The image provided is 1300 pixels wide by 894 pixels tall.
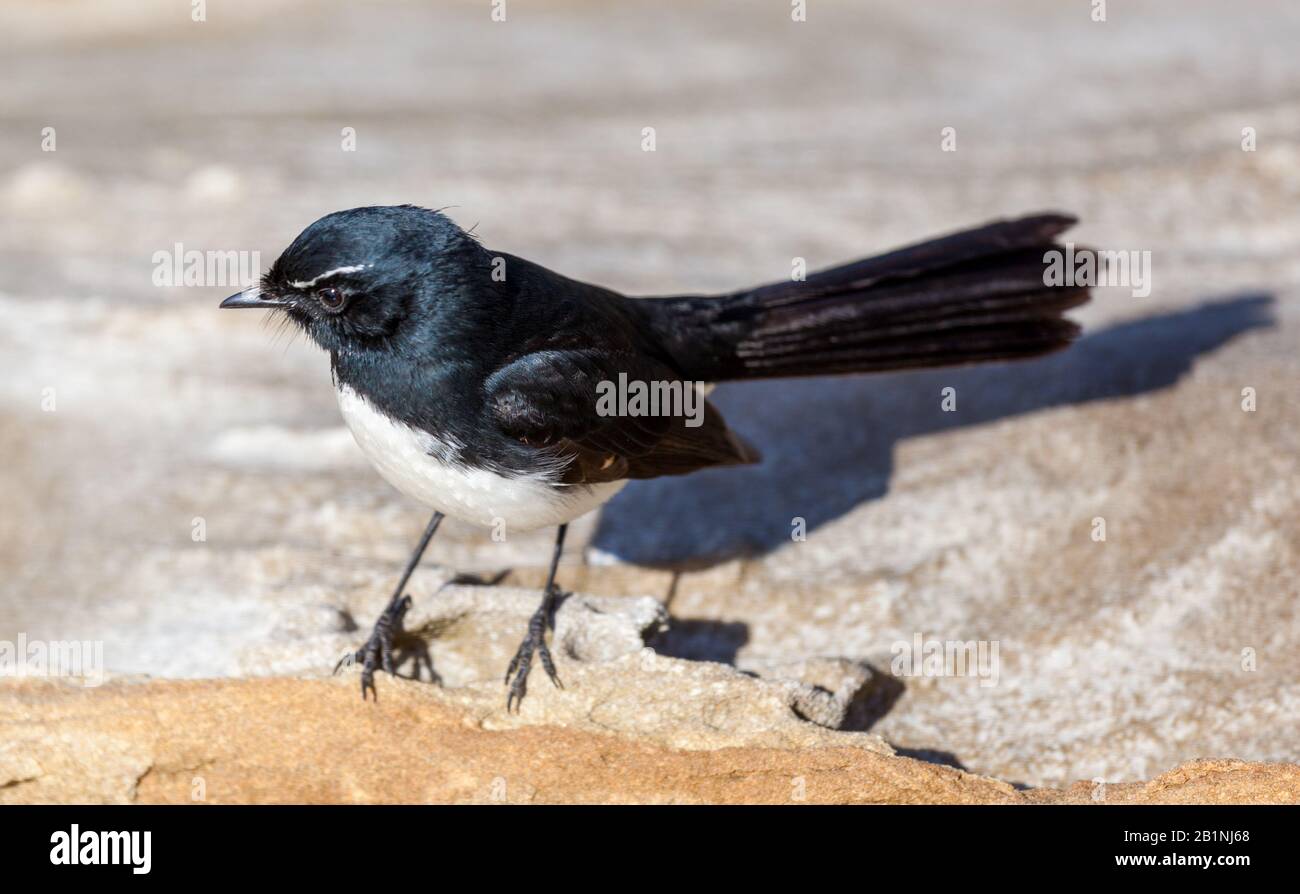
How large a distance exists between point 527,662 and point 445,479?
2.16 ft

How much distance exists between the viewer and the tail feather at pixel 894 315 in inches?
225

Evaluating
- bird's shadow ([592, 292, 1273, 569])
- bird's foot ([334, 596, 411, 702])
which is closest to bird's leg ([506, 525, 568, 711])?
bird's foot ([334, 596, 411, 702])

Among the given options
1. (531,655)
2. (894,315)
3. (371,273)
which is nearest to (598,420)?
(531,655)

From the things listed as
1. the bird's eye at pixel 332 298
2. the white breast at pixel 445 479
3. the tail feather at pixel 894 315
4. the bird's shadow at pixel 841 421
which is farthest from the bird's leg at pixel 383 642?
the tail feather at pixel 894 315

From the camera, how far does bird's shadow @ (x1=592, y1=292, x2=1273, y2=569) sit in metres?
6.07

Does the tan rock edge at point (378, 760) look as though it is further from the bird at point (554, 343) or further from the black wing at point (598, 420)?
the black wing at point (598, 420)

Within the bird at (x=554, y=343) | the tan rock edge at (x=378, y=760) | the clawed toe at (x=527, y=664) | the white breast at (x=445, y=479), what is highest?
the bird at (x=554, y=343)

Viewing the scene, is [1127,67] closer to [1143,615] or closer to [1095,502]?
[1095,502]

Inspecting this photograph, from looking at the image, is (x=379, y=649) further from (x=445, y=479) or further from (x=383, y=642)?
(x=445, y=479)

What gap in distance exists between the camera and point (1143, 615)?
5.18 metres

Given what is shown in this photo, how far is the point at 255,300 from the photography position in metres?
4.71

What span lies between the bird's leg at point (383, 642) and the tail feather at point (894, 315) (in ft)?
4.93

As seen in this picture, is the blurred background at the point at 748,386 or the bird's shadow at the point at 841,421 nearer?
the blurred background at the point at 748,386

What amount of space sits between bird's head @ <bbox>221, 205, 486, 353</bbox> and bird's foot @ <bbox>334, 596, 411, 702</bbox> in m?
0.96
